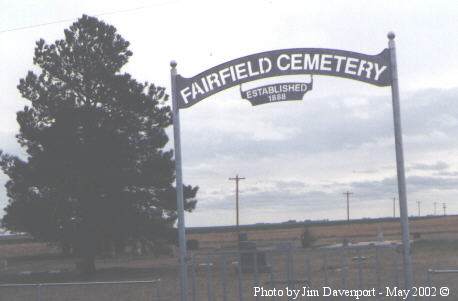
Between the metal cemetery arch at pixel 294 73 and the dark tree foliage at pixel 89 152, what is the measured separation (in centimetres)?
2494

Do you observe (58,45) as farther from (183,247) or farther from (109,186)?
(183,247)

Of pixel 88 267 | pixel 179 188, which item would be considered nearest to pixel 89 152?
pixel 88 267

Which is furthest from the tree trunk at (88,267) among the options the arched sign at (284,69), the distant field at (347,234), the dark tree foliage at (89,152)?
the distant field at (347,234)

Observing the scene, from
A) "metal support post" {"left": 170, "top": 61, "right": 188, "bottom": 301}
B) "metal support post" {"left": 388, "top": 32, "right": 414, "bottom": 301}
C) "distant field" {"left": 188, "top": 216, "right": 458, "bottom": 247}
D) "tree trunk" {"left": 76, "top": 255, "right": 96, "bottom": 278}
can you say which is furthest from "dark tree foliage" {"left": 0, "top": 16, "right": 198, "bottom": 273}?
"distant field" {"left": 188, "top": 216, "right": 458, "bottom": 247}

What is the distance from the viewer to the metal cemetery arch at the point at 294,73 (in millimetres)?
12289

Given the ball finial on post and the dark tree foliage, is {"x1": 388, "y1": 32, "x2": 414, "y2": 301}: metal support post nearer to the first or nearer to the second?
the ball finial on post

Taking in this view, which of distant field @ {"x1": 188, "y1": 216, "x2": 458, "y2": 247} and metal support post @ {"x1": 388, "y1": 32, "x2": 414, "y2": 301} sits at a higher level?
metal support post @ {"x1": 388, "y1": 32, "x2": 414, "y2": 301}

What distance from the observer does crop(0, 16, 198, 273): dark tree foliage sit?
37719mm

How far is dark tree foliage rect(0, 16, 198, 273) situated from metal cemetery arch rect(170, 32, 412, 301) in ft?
81.8

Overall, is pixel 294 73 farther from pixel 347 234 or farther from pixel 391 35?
pixel 347 234

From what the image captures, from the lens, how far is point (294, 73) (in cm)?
1297

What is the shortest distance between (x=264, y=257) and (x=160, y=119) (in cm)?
946

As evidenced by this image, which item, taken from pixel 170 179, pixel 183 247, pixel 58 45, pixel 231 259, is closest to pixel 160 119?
pixel 170 179

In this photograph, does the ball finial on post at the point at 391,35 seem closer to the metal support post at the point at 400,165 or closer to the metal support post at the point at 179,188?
the metal support post at the point at 400,165
